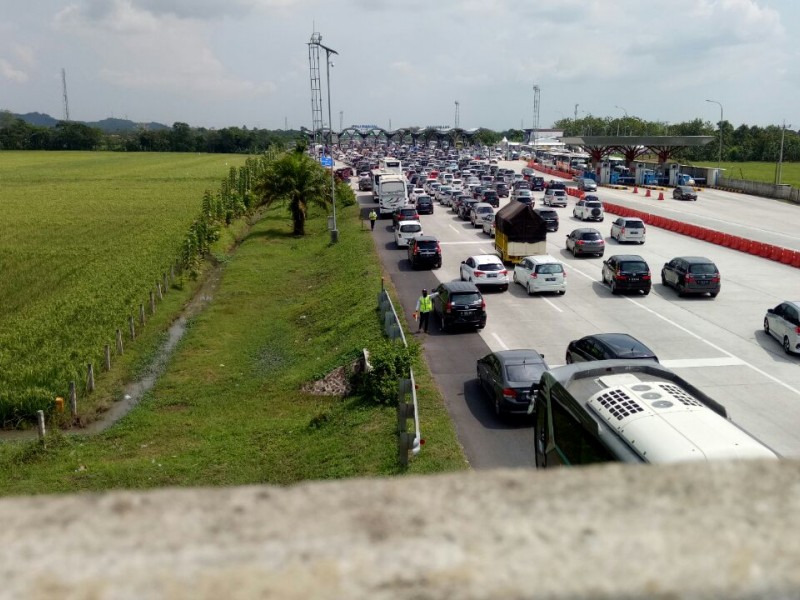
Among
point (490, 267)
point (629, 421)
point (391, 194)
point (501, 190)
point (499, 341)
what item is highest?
point (629, 421)

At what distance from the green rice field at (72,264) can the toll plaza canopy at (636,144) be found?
43948 millimetres

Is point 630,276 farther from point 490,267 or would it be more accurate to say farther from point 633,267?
point 490,267

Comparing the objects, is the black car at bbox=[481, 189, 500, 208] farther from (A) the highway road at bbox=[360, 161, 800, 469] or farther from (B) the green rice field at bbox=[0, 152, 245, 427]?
(B) the green rice field at bbox=[0, 152, 245, 427]

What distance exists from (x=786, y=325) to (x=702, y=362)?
3.02 meters

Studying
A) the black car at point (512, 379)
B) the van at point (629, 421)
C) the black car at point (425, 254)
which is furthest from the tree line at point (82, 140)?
the van at point (629, 421)

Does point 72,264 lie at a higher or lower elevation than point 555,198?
lower

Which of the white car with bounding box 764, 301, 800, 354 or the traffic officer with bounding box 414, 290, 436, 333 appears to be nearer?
the white car with bounding box 764, 301, 800, 354

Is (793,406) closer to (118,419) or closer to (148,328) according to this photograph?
(118,419)

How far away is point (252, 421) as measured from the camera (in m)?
19.9

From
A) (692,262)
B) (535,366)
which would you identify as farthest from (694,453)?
(692,262)

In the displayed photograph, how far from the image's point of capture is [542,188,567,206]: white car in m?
62.4

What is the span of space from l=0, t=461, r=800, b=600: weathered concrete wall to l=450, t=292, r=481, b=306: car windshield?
22.1 metres

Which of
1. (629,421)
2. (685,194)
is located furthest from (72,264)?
(685,194)

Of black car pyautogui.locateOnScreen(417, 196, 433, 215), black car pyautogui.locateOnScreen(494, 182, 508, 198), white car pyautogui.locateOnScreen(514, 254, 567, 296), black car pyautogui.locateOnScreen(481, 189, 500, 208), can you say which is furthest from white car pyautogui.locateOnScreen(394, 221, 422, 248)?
black car pyautogui.locateOnScreen(494, 182, 508, 198)
